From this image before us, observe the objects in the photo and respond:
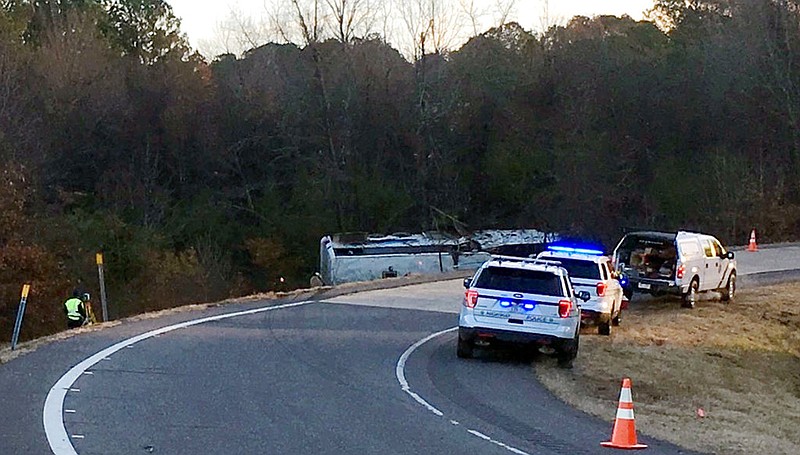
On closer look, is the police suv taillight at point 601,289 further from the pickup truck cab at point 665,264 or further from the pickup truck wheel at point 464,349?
the pickup truck cab at point 665,264

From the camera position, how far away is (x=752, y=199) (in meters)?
57.4

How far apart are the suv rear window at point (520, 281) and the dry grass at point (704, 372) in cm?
134

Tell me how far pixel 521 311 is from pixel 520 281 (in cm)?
58

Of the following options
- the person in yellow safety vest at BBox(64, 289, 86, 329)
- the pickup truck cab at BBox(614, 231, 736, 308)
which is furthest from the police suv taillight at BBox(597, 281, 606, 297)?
the person in yellow safety vest at BBox(64, 289, 86, 329)

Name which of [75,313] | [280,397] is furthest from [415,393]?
[75,313]

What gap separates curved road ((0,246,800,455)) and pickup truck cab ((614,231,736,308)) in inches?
297

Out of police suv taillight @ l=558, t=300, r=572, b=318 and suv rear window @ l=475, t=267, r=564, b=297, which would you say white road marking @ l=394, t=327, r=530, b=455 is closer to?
suv rear window @ l=475, t=267, r=564, b=297

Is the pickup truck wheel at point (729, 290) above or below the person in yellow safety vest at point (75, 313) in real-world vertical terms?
below

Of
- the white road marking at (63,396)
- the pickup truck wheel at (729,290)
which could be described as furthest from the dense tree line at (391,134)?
the white road marking at (63,396)

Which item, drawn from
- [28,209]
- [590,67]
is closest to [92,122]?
[28,209]

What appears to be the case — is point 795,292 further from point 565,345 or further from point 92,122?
point 92,122

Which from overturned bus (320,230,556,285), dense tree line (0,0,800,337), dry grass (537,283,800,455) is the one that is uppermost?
dense tree line (0,0,800,337)

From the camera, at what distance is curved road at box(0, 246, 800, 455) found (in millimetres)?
11961

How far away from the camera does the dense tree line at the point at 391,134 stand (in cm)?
6225
